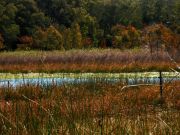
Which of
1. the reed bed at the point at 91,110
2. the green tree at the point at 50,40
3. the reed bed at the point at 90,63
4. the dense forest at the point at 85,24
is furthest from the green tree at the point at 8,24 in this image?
the reed bed at the point at 91,110

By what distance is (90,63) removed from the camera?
26156 millimetres

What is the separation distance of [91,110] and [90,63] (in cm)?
1759

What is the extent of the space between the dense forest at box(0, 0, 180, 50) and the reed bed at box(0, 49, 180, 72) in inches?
484

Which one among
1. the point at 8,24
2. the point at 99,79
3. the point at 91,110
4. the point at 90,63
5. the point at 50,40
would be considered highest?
the point at 91,110

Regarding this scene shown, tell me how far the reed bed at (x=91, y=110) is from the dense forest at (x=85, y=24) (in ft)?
88.7

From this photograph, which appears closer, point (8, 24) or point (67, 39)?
point (67, 39)

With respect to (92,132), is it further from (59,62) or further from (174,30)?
(174,30)

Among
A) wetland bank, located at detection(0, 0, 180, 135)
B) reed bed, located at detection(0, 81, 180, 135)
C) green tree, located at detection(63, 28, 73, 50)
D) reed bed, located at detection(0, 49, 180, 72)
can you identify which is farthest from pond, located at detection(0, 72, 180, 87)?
green tree, located at detection(63, 28, 73, 50)

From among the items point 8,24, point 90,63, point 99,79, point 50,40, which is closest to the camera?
point 99,79

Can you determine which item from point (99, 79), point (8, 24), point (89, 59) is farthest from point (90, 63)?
point (8, 24)

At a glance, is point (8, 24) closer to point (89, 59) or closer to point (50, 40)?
point (50, 40)

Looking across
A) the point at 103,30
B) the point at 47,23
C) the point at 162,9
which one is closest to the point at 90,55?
the point at 47,23

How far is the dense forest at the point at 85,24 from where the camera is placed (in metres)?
46.0

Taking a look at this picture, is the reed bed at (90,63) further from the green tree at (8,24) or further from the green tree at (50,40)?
the green tree at (8,24)
